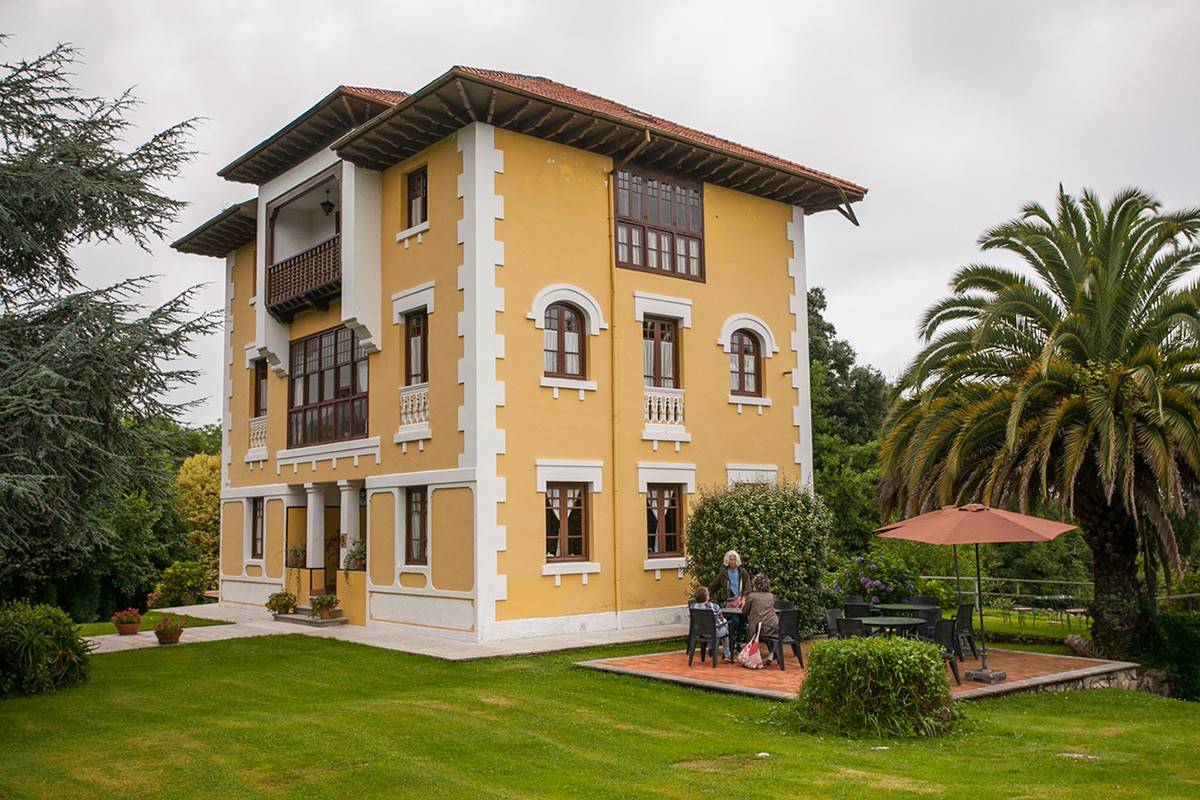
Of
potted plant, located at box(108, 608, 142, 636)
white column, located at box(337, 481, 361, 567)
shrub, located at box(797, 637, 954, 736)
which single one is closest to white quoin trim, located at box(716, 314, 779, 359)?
white column, located at box(337, 481, 361, 567)

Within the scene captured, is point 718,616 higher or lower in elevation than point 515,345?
lower

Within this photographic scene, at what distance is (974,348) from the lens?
55.3 feet

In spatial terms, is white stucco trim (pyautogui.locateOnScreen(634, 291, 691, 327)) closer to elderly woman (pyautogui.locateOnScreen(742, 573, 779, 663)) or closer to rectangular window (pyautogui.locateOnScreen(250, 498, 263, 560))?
elderly woman (pyautogui.locateOnScreen(742, 573, 779, 663))

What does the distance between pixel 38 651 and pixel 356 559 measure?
7.80m

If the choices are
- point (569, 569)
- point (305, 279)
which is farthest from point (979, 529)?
point (305, 279)

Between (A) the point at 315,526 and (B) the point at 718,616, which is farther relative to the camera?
(A) the point at 315,526

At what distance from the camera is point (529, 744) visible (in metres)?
9.88

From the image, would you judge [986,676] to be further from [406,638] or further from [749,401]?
[406,638]

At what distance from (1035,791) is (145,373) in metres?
8.91

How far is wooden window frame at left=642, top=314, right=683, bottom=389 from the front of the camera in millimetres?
20281

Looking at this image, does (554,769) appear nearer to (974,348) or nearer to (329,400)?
(974,348)

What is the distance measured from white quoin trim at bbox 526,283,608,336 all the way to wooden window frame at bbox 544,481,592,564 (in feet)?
9.13

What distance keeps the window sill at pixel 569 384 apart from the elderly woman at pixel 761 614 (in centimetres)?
557

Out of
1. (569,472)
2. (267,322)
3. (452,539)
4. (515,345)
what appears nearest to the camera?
(452,539)
